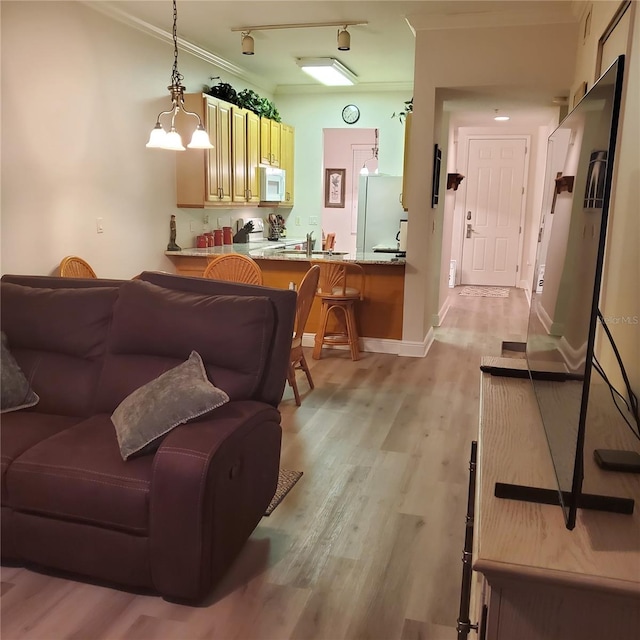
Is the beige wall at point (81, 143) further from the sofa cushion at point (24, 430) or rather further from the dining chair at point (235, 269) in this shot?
the sofa cushion at point (24, 430)

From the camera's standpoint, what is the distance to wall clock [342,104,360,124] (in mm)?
7625

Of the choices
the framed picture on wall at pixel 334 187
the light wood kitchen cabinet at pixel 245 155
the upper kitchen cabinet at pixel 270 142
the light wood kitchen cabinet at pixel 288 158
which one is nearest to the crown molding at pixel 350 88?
the light wood kitchen cabinet at pixel 288 158

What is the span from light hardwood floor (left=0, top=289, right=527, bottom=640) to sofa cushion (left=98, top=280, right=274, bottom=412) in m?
0.68

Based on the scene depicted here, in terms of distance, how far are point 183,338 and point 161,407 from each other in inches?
14.7

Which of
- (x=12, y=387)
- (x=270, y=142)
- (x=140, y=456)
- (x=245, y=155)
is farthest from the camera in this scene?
(x=270, y=142)

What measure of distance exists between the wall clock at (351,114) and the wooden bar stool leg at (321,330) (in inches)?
134

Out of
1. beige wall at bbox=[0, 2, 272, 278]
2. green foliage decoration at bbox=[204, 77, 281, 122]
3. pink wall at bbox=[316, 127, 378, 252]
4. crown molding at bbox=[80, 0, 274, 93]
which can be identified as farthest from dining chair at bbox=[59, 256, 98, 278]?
pink wall at bbox=[316, 127, 378, 252]

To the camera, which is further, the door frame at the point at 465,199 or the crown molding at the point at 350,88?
the door frame at the point at 465,199

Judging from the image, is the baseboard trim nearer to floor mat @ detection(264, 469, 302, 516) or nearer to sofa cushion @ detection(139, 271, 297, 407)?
floor mat @ detection(264, 469, 302, 516)

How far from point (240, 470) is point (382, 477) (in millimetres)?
1105

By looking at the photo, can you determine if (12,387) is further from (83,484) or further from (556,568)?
(556,568)

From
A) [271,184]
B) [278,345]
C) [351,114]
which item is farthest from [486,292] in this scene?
[278,345]

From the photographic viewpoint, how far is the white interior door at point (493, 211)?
9.23 meters

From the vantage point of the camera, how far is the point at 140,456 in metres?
2.04
